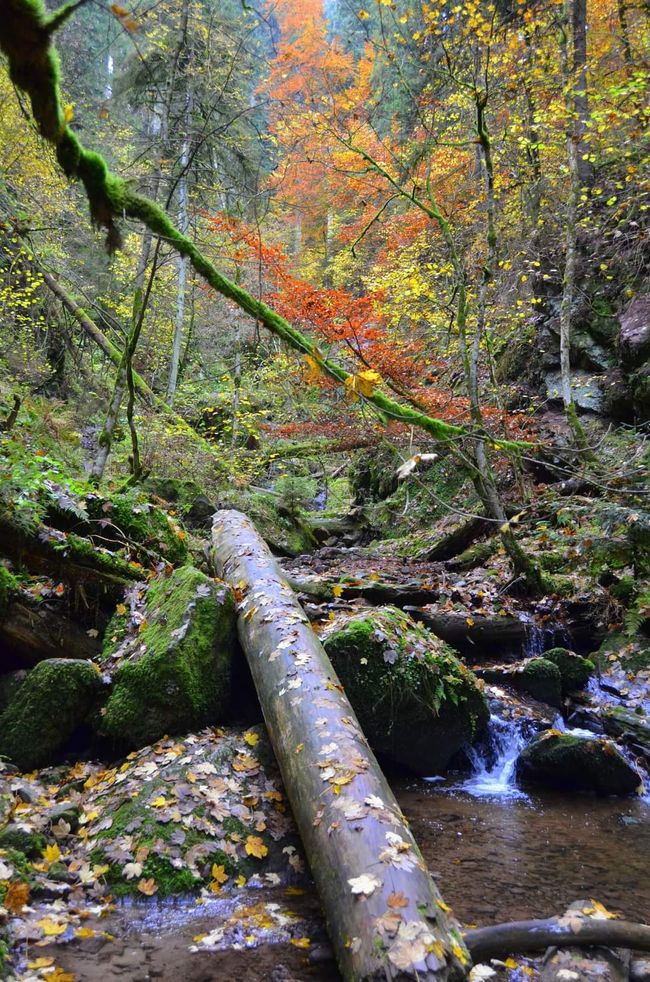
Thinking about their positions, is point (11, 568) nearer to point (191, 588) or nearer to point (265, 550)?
point (191, 588)

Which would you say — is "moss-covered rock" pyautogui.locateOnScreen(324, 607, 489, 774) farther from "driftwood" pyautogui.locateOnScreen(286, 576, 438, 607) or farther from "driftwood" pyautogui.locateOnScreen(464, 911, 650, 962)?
"driftwood" pyautogui.locateOnScreen(464, 911, 650, 962)

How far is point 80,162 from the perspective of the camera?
3732 millimetres

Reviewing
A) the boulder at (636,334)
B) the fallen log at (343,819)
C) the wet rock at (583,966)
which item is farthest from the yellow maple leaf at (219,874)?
the boulder at (636,334)

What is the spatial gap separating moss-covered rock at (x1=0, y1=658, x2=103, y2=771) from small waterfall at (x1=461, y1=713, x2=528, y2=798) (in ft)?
12.3

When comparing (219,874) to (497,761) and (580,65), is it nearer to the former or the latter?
(497,761)

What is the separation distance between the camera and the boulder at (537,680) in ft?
22.8

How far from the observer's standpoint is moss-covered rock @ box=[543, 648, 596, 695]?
7.16m

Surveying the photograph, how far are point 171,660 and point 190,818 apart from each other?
1.34 metres

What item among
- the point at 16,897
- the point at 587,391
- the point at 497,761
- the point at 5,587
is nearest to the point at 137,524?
the point at 5,587

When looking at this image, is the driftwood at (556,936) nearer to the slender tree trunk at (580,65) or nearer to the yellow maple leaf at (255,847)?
the yellow maple leaf at (255,847)

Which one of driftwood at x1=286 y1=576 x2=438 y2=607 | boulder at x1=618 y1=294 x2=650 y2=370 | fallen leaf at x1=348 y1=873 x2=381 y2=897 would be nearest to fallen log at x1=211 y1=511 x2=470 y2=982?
fallen leaf at x1=348 y1=873 x2=381 y2=897

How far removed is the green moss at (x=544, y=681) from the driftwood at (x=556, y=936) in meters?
4.08

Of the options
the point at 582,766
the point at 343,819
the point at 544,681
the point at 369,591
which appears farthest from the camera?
the point at 369,591

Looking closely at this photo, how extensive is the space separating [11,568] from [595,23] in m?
18.8
